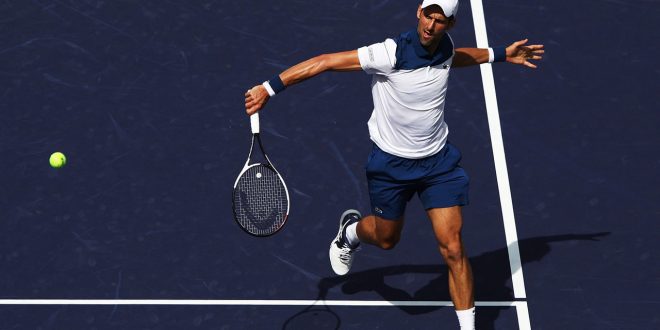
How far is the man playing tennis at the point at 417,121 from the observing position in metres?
9.66

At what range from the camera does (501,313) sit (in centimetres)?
1085

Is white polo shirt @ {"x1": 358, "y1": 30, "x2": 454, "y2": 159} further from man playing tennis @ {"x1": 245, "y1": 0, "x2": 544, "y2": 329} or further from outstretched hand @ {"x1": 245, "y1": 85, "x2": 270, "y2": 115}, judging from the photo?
outstretched hand @ {"x1": 245, "y1": 85, "x2": 270, "y2": 115}

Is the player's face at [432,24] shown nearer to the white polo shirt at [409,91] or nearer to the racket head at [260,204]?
the white polo shirt at [409,91]

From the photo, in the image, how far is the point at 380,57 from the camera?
31.7ft

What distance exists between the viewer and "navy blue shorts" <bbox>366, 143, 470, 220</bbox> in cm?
1013

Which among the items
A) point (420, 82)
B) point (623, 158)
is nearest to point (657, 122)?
point (623, 158)

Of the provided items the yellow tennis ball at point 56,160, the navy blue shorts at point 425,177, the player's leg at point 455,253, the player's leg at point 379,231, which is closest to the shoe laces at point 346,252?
the player's leg at point 379,231

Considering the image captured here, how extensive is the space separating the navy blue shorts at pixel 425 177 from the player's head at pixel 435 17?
1.08 metres

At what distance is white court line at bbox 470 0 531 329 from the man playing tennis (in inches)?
42.1

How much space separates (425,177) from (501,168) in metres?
2.17

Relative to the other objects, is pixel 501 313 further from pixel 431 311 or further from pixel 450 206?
pixel 450 206

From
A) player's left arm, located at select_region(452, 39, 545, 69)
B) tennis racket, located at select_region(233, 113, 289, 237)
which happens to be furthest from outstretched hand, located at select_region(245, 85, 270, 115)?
player's left arm, located at select_region(452, 39, 545, 69)

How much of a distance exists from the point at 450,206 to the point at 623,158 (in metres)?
2.85

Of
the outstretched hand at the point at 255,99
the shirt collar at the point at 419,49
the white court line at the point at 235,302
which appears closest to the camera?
the outstretched hand at the point at 255,99
